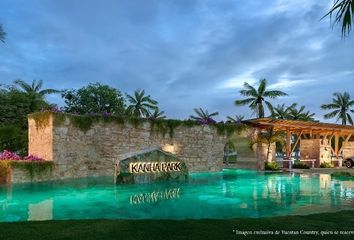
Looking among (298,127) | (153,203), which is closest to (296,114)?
(298,127)

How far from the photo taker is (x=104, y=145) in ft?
65.1

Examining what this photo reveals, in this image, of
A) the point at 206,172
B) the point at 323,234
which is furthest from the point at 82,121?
the point at 323,234

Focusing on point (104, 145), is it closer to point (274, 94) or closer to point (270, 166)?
point (270, 166)

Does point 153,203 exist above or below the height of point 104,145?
below

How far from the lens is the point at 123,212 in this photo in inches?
332

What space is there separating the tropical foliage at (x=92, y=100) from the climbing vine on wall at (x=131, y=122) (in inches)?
618

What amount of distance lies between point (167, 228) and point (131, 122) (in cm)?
1532

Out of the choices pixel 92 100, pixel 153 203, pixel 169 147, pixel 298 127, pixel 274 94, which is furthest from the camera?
pixel 274 94

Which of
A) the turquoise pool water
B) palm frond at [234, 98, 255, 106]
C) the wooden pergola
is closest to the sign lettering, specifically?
the turquoise pool water

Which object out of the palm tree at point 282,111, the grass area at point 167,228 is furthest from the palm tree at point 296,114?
the grass area at point 167,228

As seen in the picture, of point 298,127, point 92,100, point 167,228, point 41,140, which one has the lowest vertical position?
point 167,228

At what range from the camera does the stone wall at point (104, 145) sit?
18.0m

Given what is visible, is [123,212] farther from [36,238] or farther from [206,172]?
[206,172]

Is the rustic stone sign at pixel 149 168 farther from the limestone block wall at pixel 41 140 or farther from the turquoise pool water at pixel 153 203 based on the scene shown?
the limestone block wall at pixel 41 140
